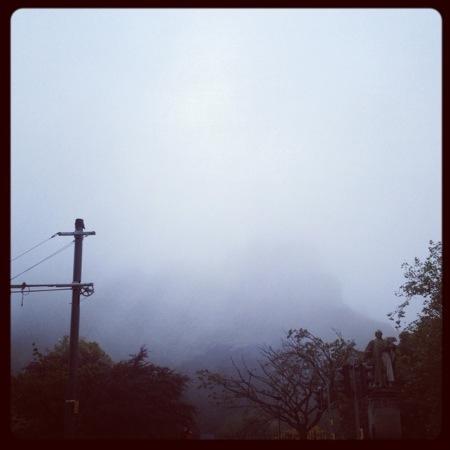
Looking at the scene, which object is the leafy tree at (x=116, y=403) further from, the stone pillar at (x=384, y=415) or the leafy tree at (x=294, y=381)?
the stone pillar at (x=384, y=415)

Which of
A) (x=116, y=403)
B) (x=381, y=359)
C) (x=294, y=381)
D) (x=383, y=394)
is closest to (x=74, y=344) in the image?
(x=116, y=403)

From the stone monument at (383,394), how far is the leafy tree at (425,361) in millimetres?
10292

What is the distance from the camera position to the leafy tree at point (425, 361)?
2517cm

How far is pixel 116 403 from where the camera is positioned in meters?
24.8

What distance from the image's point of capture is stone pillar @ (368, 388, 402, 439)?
14553 mm

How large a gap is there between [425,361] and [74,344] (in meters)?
16.1

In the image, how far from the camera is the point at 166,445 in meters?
8.06

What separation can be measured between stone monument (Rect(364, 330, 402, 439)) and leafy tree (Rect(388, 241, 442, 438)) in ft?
33.8

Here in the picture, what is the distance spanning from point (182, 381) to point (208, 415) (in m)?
52.4

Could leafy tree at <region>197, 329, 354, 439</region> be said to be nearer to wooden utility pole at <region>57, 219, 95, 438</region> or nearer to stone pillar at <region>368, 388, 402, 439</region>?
wooden utility pole at <region>57, 219, 95, 438</region>

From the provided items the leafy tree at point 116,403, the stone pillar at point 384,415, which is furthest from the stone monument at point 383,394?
the leafy tree at point 116,403
